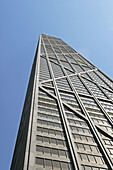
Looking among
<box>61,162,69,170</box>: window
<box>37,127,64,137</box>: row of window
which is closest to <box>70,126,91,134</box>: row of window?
<box>37,127,64,137</box>: row of window

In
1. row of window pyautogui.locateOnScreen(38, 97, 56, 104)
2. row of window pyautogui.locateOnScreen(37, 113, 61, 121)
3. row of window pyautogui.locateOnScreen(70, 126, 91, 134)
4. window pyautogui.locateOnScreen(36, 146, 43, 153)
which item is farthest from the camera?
row of window pyautogui.locateOnScreen(38, 97, 56, 104)

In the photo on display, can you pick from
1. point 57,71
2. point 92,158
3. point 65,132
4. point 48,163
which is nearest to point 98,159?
point 92,158

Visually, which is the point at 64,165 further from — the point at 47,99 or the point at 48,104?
the point at 47,99

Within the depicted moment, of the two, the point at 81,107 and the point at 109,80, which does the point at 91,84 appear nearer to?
the point at 109,80

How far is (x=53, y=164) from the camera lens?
23750 mm

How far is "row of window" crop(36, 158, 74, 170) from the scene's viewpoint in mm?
22981

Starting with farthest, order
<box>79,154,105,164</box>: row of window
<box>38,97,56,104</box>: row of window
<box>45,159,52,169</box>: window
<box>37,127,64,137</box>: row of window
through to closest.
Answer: <box>38,97,56,104</box>: row of window, <box>37,127,64,137</box>: row of window, <box>79,154,105,164</box>: row of window, <box>45,159,52,169</box>: window

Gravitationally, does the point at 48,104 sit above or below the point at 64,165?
above

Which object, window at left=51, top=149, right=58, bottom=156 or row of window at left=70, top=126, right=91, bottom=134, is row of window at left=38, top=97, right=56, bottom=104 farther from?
window at left=51, top=149, right=58, bottom=156

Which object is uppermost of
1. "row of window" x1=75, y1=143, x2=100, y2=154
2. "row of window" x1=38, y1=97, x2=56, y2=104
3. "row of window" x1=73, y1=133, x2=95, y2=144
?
"row of window" x1=38, y1=97, x2=56, y2=104

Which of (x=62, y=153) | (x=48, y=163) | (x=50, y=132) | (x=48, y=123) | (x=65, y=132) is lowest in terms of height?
(x=48, y=163)

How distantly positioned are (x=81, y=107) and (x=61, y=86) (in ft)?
42.1

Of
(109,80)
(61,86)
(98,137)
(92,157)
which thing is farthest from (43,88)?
(109,80)

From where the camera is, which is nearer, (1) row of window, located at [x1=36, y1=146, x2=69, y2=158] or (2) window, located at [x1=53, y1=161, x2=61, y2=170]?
(2) window, located at [x1=53, y1=161, x2=61, y2=170]
